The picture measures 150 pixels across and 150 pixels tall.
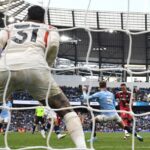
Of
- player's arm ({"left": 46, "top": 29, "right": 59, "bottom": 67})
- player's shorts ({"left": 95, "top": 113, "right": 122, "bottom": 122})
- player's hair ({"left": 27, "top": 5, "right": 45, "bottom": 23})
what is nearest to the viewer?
player's arm ({"left": 46, "top": 29, "right": 59, "bottom": 67})

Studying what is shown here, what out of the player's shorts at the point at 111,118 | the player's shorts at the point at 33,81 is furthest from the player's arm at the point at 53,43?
the player's shorts at the point at 111,118

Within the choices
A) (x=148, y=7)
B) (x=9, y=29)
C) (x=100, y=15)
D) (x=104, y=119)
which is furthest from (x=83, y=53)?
(x=9, y=29)

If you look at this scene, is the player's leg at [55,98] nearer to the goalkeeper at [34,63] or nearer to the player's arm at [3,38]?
the goalkeeper at [34,63]

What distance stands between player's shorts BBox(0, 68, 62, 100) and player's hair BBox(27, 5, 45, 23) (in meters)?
0.57

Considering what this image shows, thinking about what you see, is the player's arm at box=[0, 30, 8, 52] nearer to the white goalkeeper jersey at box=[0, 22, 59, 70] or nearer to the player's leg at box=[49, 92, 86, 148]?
the white goalkeeper jersey at box=[0, 22, 59, 70]

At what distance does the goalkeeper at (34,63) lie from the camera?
4484mm

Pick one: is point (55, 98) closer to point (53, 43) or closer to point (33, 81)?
point (33, 81)

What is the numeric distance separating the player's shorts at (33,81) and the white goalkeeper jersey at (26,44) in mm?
58

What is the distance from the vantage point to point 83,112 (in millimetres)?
29500

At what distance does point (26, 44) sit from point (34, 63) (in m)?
0.21

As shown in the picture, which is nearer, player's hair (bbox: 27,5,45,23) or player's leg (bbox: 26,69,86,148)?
player's leg (bbox: 26,69,86,148)

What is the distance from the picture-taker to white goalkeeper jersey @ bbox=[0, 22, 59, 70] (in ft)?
14.8

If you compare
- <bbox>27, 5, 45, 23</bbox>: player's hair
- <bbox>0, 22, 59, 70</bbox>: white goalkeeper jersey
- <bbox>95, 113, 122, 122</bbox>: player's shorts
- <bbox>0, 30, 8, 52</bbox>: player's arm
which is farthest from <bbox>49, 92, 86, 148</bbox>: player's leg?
<bbox>95, 113, 122, 122</bbox>: player's shorts

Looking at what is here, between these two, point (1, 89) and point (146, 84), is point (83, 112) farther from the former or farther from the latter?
point (1, 89)
